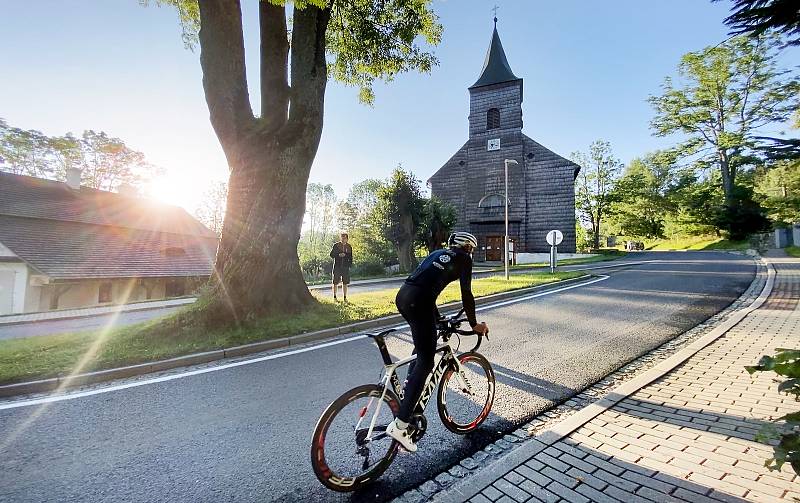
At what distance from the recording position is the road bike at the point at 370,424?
2367 millimetres

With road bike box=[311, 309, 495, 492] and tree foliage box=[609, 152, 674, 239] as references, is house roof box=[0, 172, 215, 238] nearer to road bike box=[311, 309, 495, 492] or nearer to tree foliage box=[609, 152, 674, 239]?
road bike box=[311, 309, 495, 492]

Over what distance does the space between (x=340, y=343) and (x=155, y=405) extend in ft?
9.58

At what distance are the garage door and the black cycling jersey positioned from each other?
24739 mm

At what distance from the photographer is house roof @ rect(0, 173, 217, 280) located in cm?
1920

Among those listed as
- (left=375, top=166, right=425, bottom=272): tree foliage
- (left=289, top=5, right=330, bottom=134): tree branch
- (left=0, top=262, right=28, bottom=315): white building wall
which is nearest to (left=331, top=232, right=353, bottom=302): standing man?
(left=289, top=5, right=330, bottom=134): tree branch

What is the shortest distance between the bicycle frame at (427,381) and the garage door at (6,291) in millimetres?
24491

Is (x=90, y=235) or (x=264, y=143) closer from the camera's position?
(x=264, y=143)

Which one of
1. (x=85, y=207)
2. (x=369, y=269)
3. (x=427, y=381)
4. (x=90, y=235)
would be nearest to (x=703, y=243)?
(x=369, y=269)

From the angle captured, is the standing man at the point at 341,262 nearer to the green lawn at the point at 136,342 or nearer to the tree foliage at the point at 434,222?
the green lawn at the point at 136,342

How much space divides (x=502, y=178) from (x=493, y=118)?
19.4 ft

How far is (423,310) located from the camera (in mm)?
2777

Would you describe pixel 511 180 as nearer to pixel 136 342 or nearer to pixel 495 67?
pixel 495 67

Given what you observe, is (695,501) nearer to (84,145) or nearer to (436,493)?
(436,493)

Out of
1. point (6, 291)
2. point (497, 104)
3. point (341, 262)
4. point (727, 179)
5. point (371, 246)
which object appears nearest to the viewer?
point (341, 262)
